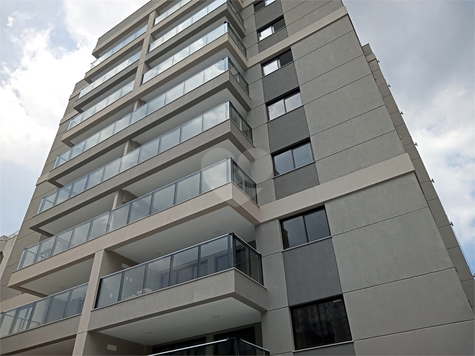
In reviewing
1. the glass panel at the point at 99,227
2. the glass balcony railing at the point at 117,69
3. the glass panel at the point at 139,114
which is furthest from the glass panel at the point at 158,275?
the glass balcony railing at the point at 117,69

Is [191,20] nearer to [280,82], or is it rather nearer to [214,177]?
[280,82]

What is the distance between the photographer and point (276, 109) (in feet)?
48.2

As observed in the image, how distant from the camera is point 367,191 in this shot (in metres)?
10.4

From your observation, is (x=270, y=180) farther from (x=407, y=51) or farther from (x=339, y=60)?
(x=407, y=51)

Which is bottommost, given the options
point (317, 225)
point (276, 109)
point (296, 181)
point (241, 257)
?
point (241, 257)

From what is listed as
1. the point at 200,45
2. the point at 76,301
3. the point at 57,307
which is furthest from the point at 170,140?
the point at 57,307

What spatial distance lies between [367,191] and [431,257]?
8.66 feet

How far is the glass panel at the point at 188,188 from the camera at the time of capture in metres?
11.8

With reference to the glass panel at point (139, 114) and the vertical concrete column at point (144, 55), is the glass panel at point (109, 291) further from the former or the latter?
the vertical concrete column at point (144, 55)

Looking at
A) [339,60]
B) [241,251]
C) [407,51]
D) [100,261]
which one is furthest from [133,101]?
[407,51]

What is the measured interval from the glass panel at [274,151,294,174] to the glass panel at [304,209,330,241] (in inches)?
85.3

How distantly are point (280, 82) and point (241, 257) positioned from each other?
8.44 metres

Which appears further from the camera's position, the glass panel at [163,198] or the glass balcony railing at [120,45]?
the glass balcony railing at [120,45]

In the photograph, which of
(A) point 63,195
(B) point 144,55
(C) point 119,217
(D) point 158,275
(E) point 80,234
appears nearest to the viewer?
(D) point 158,275
